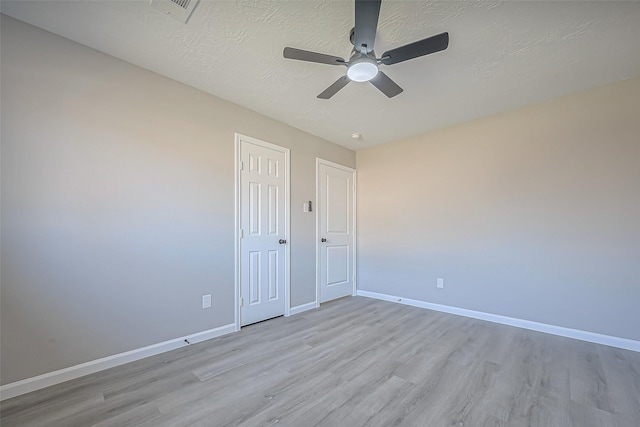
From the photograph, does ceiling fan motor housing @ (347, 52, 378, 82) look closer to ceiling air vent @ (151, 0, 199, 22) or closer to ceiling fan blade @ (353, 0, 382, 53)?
ceiling fan blade @ (353, 0, 382, 53)

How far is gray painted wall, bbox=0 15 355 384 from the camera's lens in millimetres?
1848

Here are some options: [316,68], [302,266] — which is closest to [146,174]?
[316,68]

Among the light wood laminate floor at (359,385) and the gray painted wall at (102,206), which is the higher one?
the gray painted wall at (102,206)

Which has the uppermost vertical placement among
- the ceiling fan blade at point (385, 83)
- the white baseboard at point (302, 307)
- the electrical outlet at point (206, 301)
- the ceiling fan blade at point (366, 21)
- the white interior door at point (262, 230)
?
the ceiling fan blade at point (366, 21)

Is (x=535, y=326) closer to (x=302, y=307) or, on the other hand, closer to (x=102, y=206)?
(x=302, y=307)

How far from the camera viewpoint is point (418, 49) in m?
1.74

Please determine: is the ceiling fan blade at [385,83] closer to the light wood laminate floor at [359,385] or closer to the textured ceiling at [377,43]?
the textured ceiling at [377,43]

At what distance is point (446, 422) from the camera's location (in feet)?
5.21

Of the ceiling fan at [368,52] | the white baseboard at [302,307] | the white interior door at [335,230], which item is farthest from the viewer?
the white interior door at [335,230]

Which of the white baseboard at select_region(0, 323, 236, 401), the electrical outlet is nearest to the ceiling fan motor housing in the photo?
the electrical outlet

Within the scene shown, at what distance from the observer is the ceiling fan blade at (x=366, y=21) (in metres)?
1.38

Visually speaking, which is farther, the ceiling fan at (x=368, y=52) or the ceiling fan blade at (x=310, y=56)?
the ceiling fan blade at (x=310, y=56)

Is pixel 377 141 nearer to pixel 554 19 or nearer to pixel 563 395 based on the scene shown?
pixel 554 19

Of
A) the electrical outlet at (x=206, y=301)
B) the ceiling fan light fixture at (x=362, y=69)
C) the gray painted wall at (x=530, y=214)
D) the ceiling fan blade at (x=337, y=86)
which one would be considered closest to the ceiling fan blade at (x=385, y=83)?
the ceiling fan light fixture at (x=362, y=69)
